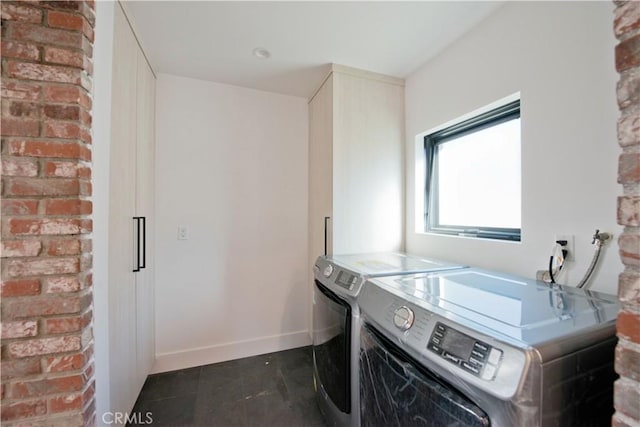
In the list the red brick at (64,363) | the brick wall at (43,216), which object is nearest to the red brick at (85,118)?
the brick wall at (43,216)

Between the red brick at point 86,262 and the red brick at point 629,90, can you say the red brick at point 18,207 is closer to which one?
the red brick at point 86,262

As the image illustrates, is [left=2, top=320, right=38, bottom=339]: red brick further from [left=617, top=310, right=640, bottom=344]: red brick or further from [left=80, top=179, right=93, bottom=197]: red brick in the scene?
[left=617, top=310, right=640, bottom=344]: red brick

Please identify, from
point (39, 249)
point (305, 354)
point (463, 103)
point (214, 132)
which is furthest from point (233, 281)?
point (463, 103)

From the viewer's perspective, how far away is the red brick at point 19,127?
87 cm

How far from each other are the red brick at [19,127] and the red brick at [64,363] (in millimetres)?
783

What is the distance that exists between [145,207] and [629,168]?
2.29 metres

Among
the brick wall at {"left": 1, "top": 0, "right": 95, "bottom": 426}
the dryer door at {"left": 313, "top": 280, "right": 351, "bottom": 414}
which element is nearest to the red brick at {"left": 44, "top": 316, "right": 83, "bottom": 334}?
the brick wall at {"left": 1, "top": 0, "right": 95, "bottom": 426}

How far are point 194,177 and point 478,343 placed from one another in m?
2.25

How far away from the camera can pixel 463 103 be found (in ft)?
5.41

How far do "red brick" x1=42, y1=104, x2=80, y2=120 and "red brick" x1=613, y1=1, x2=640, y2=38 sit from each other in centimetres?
154

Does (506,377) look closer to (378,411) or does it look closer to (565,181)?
(378,411)

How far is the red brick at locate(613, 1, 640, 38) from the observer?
0.50 meters

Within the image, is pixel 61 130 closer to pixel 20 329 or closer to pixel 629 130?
pixel 20 329

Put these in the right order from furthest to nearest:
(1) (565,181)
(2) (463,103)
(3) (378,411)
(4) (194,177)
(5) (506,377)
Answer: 1. (4) (194,177)
2. (2) (463,103)
3. (1) (565,181)
4. (3) (378,411)
5. (5) (506,377)
